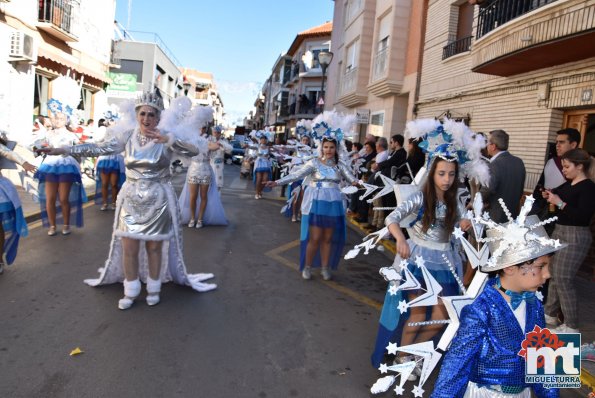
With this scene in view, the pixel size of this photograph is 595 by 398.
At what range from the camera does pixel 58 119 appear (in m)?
7.27

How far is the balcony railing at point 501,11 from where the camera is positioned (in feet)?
27.2

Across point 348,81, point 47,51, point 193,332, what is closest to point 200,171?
point 193,332

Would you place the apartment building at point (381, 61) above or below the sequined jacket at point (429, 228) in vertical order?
above

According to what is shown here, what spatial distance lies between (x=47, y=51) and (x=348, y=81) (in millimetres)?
12544

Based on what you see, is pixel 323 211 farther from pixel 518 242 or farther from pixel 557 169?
pixel 518 242

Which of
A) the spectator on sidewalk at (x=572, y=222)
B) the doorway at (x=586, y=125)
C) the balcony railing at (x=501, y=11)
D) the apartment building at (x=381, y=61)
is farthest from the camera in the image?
the apartment building at (x=381, y=61)

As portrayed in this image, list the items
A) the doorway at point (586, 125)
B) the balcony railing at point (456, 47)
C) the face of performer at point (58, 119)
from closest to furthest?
1. the face of performer at point (58, 119)
2. the doorway at point (586, 125)
3. the balcony railing at point (456, 47)

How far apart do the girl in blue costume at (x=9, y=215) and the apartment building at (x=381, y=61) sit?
12015mm

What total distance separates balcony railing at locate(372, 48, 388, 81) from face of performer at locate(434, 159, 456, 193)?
44.9ft

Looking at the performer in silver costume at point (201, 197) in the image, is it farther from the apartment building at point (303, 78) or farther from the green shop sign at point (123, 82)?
the apartment building at point (303, 78)

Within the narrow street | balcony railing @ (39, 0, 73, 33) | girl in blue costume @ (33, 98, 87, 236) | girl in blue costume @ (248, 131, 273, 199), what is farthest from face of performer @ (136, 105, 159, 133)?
balcony railing @ (39, 0, 73, 33)

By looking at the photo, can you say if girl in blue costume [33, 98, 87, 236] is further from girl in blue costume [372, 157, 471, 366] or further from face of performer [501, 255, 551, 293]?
face of performer [501, 255, 551, 293]

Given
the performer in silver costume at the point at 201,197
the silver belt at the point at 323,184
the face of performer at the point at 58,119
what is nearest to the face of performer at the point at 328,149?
the silver belt at the point at 323,184

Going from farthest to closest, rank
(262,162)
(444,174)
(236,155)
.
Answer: (236,155) → (262,162) → (444,174)
